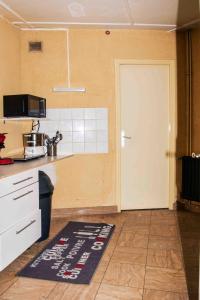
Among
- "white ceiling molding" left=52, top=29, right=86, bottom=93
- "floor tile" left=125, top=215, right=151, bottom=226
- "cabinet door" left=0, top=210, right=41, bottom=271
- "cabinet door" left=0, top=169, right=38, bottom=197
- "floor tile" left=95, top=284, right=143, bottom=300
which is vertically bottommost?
"floor tile" left=95, top=284, right=143, bottom=300

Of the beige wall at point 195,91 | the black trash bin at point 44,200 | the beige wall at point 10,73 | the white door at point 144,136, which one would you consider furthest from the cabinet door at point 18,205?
the beige wall at point 195,91

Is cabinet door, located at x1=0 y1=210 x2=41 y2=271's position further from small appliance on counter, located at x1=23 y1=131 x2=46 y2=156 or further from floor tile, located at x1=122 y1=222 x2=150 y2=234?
floor tile, located at x1=122 y1=222 x2=150 y2=234

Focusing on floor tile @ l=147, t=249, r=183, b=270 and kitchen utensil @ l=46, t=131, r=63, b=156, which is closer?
floor tile @ l=147, t=249, r=183, b=270

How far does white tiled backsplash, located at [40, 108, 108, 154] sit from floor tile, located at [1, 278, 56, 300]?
193cm

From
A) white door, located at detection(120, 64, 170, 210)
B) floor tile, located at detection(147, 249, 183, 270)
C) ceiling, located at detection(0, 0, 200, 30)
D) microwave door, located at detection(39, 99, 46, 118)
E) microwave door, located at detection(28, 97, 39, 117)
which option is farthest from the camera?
white door, located at detection(120, 64, 170, 210)

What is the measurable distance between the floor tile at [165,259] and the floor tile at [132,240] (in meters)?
0.17

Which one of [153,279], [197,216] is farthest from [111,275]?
[197,216]

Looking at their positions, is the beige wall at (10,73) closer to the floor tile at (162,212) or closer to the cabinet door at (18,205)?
the cabinet door at (18,205)

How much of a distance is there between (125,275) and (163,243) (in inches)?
29.2

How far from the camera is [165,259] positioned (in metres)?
2.45

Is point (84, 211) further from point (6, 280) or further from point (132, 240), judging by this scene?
point (6, 280)

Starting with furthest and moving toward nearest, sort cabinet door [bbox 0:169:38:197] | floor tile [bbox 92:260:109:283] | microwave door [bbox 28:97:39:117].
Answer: microwave door [bbox 28:97:39:117], floor tile [bbox 92:260:109:283], cabinet door [bbox 0:169:38:197]

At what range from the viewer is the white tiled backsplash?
147 inches

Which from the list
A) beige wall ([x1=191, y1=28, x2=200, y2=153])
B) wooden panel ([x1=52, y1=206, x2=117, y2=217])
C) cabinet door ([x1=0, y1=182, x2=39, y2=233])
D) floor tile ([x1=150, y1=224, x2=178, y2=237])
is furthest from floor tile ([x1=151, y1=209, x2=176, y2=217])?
cabinet door ([x1=0, y1=182, x2=39, y2=233])
